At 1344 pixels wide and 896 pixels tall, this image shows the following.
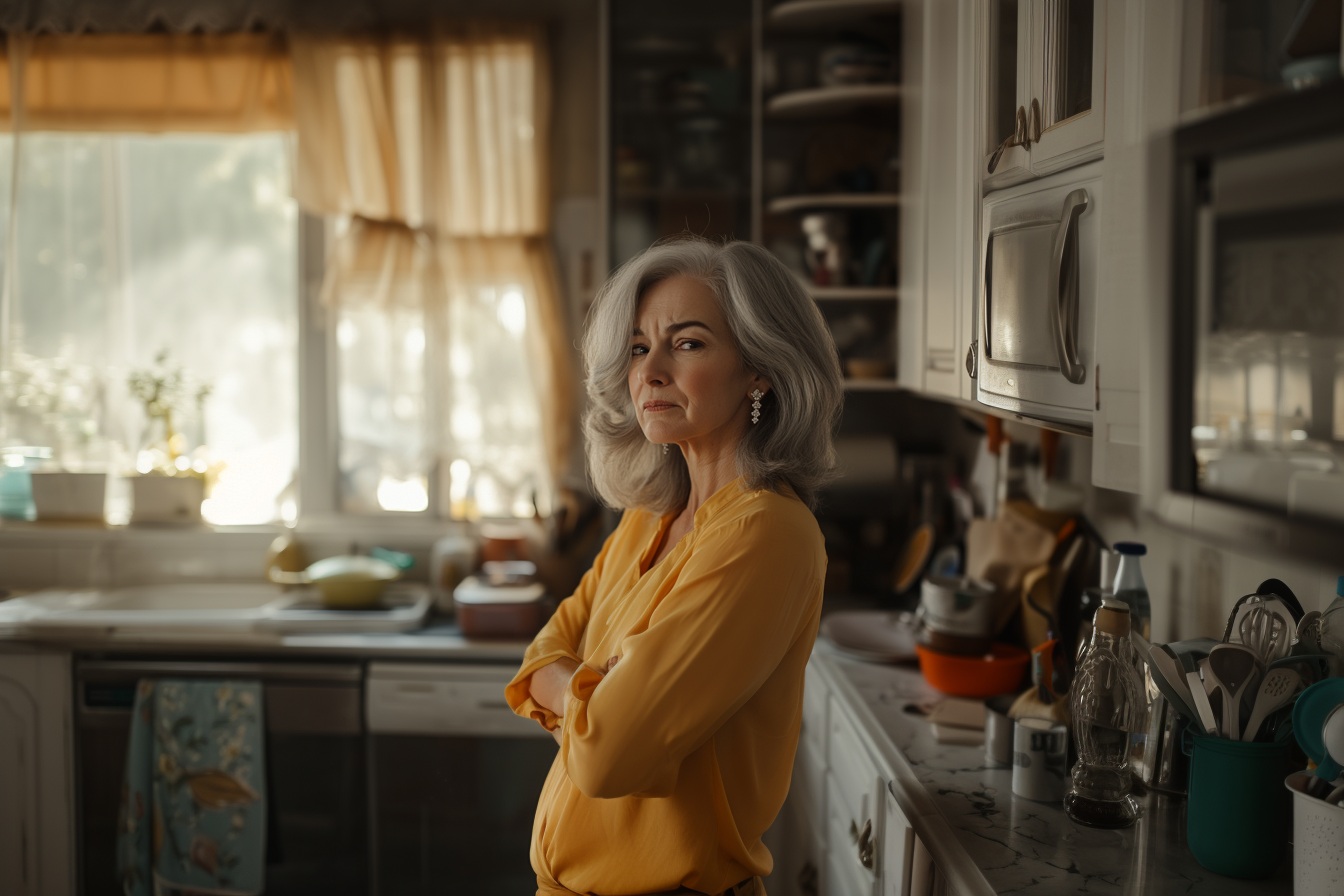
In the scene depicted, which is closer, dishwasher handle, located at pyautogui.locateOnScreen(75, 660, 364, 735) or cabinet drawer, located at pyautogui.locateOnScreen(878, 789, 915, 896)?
cabinet drawer, located at pyautogui.locateOnScreen(878, 789, 915, 896)

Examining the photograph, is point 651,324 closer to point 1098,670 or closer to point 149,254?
point 1098,670

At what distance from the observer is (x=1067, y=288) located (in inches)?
48.9

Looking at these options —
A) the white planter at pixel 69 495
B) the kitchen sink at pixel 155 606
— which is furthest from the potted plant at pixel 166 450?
the kitchen sink at pixel 155 606

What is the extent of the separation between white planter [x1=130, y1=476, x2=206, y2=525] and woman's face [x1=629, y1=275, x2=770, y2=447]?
228 centimetres

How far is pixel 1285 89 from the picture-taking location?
784 millimetres

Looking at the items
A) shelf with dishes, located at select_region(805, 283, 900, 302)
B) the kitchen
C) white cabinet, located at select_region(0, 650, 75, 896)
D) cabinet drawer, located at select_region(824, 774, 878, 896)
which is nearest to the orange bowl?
the kitchen

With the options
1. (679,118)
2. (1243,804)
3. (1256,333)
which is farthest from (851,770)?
(679,118)

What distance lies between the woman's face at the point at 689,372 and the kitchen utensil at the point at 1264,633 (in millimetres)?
664

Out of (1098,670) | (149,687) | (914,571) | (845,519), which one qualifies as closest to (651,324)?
(1098,670)

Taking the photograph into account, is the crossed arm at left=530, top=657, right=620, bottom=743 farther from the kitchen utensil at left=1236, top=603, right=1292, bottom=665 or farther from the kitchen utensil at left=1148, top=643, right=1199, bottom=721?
the kitchen utensil at left=1236, top=603, right=1292, bottom=665

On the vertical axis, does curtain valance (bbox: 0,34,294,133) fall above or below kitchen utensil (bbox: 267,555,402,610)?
above

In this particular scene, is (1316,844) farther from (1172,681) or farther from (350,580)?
(350,580)

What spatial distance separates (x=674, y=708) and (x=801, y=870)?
1272 mm

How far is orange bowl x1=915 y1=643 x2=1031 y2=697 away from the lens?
1.81 m
